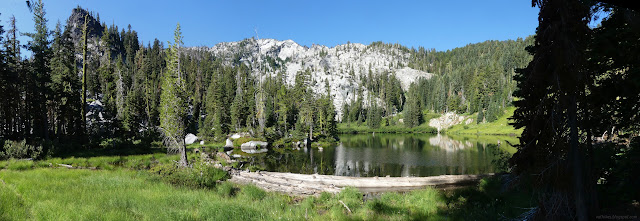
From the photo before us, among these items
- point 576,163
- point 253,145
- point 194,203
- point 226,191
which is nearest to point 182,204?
point 194,203

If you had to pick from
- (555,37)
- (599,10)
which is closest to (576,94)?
(555,37)

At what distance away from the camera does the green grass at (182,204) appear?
8898 mm

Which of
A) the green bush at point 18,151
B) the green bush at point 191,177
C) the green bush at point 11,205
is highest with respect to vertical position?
the green bush at point 18,151

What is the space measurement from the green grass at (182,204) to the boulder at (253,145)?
3754 centimetres

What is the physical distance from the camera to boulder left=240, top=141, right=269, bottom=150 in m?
53.9

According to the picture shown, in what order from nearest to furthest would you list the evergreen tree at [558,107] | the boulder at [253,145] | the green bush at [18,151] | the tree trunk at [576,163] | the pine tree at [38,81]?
the evergreen tree at [558,107]
the tree trunk at [576,163]
the green bush at [18,151]
the pine tree at [38,81]
the boulder at [253,145]

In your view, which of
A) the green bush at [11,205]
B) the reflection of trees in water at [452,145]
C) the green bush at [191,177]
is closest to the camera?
the green bush at [11,205]

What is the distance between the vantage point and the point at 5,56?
2866 centimetres

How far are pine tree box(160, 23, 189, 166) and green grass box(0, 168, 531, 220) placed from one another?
555 cm

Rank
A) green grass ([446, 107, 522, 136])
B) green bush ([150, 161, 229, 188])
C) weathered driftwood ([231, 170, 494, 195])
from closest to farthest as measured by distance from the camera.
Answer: green bush ([150, 161, 229, 188]) → weathered driftwood ([231, 170, 494, 195]) → green grass ([446, 107, 522, 136])

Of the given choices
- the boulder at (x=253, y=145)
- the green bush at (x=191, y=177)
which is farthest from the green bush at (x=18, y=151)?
the boulder at (x=253, y=145)

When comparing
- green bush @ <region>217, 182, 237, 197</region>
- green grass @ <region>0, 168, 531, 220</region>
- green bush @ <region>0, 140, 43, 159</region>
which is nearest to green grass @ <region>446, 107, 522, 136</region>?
green grass @ <region>0, 168, 531, 220</region>

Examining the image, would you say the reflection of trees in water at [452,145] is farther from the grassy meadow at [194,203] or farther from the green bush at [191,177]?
the green bush at [191,177]

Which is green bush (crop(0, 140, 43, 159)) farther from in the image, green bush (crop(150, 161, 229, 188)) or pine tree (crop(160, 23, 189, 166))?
green bush (crop(150, 161, 229, 188))
